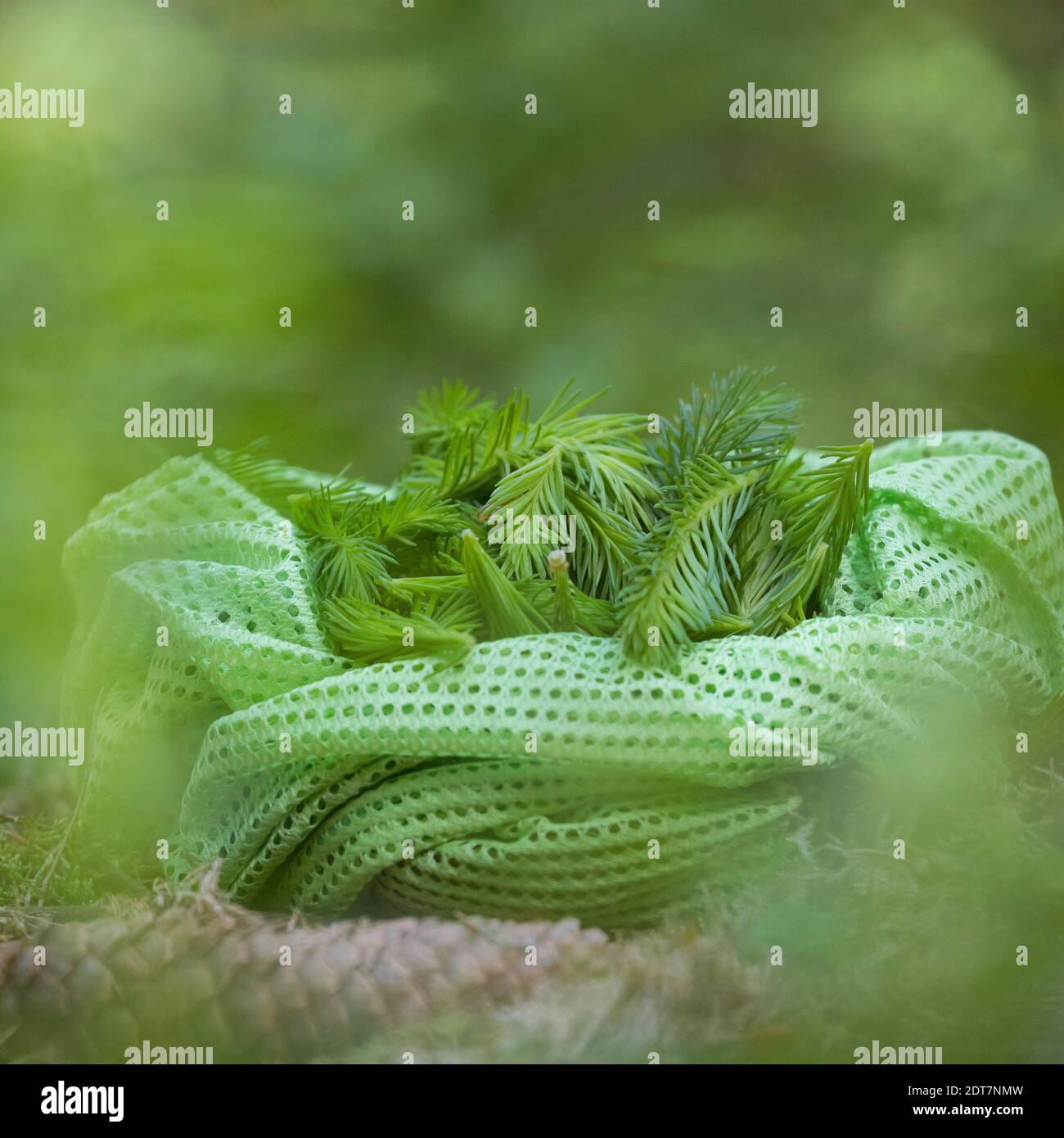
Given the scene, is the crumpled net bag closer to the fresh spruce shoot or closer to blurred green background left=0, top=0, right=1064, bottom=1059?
the fresh spruce shoot

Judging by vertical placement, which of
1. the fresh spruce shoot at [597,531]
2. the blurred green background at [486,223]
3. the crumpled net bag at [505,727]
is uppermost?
the blurred green background at [486,223]

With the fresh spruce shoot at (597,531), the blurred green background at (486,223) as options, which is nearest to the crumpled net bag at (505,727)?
the fresh spruce shoot at (597,531)

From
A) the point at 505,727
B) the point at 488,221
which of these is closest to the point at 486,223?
the point at 488,221

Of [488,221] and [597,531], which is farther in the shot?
[488,221]

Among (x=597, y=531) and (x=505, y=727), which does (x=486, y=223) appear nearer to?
(x=597, y=531)

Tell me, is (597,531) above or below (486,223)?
below

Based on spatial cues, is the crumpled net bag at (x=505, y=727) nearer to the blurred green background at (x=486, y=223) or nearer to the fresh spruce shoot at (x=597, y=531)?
the fresh spruce shoot at (x=597, y=531)
